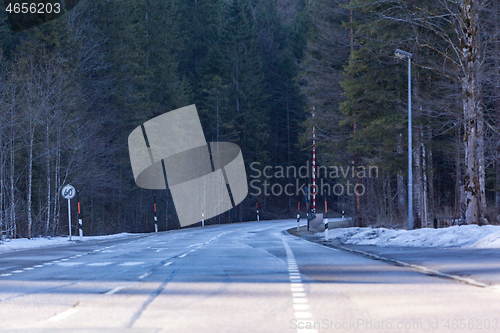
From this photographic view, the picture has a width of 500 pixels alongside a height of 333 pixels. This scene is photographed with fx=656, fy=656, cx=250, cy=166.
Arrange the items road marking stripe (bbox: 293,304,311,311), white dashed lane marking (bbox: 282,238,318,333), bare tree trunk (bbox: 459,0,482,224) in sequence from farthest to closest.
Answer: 1. bare tree trunk (bbox: 459,0,482,224)
2. road marking stripe (bbox: 293,304,311,311)
3. white dashed lane marking (bbox: 282,238,318,333)

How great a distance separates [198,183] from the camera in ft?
242

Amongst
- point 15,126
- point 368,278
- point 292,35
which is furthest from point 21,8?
point 292,35

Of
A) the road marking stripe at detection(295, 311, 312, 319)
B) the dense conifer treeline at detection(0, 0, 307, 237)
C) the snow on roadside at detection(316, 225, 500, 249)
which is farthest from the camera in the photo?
the dense conifer treeline at detection(0, 0, 307, 237)

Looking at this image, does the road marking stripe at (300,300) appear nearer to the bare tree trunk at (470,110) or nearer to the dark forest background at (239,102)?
the bare tree trunk at (470,110)

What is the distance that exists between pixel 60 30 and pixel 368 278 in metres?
36.6

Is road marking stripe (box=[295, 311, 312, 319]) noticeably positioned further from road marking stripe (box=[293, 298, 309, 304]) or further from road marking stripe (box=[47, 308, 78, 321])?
road marking stripe (box=[47, 308, 78, 321])

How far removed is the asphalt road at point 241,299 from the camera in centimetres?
771

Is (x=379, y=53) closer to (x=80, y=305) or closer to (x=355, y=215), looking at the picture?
(x=355, y=215)

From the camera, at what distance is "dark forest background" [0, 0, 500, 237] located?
106 ft

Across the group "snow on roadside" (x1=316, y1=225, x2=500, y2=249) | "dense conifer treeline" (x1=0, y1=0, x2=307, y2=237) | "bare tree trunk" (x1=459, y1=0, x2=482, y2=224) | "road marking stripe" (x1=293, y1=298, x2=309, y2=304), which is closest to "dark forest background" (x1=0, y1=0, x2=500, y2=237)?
"bare tree trunk" (x1=459, y1=0, x2=482, y2=224)

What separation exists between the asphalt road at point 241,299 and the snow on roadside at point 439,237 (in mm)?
5243

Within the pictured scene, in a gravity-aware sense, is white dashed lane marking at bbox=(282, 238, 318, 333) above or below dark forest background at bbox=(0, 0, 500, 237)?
below

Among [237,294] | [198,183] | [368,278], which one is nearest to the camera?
[237,294]

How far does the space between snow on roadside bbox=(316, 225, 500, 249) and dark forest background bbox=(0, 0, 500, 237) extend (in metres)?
3.43
